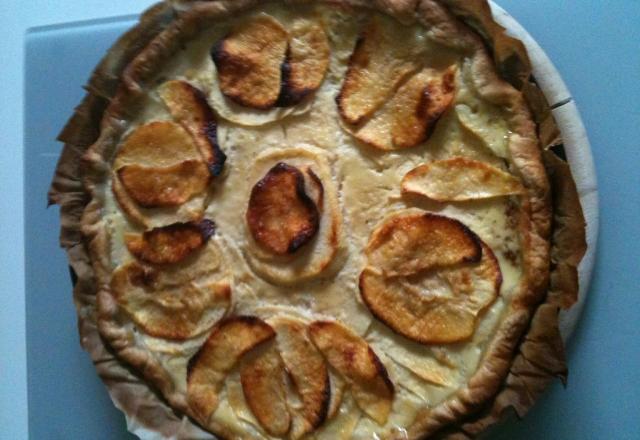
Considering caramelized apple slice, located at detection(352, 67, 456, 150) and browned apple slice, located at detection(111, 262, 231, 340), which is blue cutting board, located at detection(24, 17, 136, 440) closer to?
browned apple slice, located at detection(111, 262, 231, 340)

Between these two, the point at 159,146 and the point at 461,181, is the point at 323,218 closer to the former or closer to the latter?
the point at 461,181

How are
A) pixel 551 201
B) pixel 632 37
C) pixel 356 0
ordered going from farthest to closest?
1. pixel 632 37
2. pixel 356 0
3. pixel 551 201

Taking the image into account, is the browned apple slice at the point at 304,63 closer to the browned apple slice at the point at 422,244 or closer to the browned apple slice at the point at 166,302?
the browned apple slice at the point at 422,244

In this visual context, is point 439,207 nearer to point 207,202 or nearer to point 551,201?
point 551,201

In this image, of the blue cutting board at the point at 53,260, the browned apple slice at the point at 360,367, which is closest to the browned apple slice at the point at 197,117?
the blue cutting board at the point at 53,260

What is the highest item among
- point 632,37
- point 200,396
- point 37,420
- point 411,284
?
point 632,37

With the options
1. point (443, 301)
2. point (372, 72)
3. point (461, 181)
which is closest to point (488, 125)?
point (461, 181)

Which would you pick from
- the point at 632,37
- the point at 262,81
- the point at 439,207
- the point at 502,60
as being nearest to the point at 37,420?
the point at 262,81

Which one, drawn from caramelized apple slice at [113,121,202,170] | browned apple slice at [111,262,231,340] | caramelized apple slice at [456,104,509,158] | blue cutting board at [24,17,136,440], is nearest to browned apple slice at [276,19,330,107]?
caramelized apple slice at [113,121,202,170]
